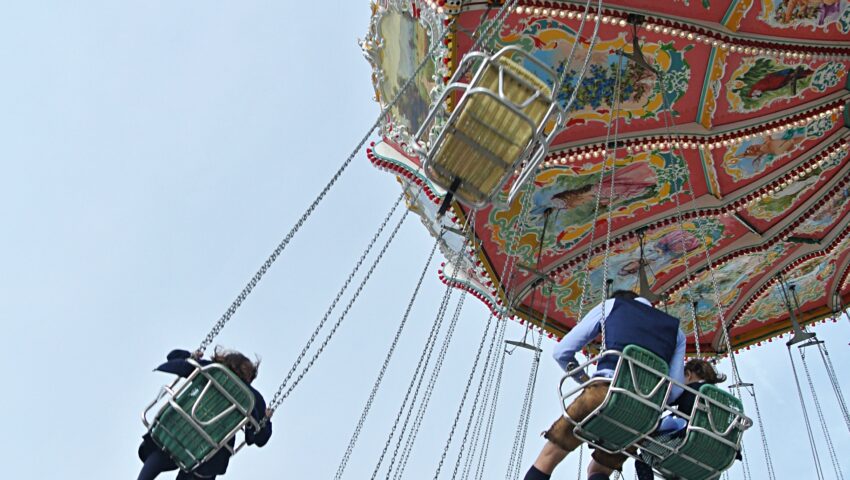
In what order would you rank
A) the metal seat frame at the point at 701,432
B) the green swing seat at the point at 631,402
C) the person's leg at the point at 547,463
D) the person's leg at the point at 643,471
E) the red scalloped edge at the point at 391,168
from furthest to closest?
the red scalloped edge at the point at 391,168 → the person's leg at the point at 643,471 → the person's leg at the point at 547,463 → the metal seat frame at the point at 701,432 → the green swing seat at the point at 631,402

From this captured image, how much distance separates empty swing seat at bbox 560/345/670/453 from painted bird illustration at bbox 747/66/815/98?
139 inches

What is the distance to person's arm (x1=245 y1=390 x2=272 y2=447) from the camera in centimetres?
410

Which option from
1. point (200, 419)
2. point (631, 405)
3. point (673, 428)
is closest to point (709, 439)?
point (673, 428)

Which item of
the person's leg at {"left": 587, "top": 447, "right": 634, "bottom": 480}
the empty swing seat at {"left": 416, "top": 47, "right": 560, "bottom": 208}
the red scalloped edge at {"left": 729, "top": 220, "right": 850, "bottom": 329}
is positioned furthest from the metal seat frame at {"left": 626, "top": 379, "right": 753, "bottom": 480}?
the red scalloped edge at {"left": 729, "top": 220, "right": 850, "bottom": 329}

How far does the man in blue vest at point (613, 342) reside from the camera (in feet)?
15.0

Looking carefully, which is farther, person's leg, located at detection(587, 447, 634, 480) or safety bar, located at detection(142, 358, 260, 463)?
person's leg, located at detection(587, 447, 634, 480)

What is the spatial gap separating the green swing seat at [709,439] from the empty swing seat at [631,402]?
0.26 metres

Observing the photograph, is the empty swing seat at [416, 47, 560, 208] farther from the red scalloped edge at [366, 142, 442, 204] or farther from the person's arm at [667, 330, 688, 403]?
the red scalloped edge at [366, 142, 442, 204]

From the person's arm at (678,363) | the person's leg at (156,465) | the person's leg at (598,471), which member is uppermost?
the person's arm at (678,363)

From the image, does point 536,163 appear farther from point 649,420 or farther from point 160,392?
point 160,392

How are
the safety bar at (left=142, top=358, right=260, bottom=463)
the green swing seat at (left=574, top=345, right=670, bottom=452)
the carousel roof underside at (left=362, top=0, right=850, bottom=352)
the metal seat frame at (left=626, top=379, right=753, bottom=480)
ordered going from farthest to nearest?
the carousel roof underside at (left=362, top=0, right=850, bottom=352), the metal seat frame at (left=626, top=379, right=753, bottom=480), the green swing seat at (left=574, top=345, right=670, bottom=452), the safety bar at (left=142, top=358, right=260, bottom=463)

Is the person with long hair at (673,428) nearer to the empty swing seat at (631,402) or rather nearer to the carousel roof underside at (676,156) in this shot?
the empty swing seat at (631,402)

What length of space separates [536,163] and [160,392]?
73.6 inches

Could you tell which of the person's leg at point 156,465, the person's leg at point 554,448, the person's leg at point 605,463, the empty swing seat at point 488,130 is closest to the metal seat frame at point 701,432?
the person's leg at point 605,463
